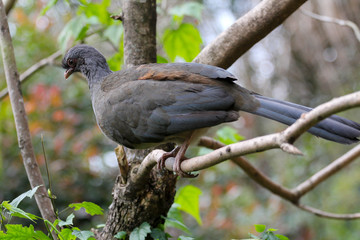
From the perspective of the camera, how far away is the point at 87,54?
3.36m

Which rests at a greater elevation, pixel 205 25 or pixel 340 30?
pixel 205 25

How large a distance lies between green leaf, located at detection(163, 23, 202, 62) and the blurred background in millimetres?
2048

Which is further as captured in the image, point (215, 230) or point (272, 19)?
point (215, 230)

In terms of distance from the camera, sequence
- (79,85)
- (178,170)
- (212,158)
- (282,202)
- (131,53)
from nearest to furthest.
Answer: (212,158) < (178,170) < (131,53) < (282,202) < (79,85)

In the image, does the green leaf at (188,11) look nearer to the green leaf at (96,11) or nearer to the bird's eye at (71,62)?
the green leaf at (96,11)

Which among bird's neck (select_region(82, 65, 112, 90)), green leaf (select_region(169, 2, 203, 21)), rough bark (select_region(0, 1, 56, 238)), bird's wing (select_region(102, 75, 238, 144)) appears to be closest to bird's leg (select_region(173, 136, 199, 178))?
bird's wing (select_region(102, 75, 238, 144))

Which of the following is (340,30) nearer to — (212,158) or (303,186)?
(303,186)

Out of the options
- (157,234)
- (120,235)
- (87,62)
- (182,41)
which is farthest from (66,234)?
(182,41)

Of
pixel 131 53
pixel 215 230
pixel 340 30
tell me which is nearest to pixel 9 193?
pixel 215 230

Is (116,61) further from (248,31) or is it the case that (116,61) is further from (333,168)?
(333,168)

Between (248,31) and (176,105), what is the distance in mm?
751

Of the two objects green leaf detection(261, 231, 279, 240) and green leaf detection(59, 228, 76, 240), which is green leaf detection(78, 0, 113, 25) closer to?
green leaf detection(59, 228, 76, 240)

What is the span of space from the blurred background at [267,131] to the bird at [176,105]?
2.89 metres

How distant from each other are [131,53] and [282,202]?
470 centimetres
